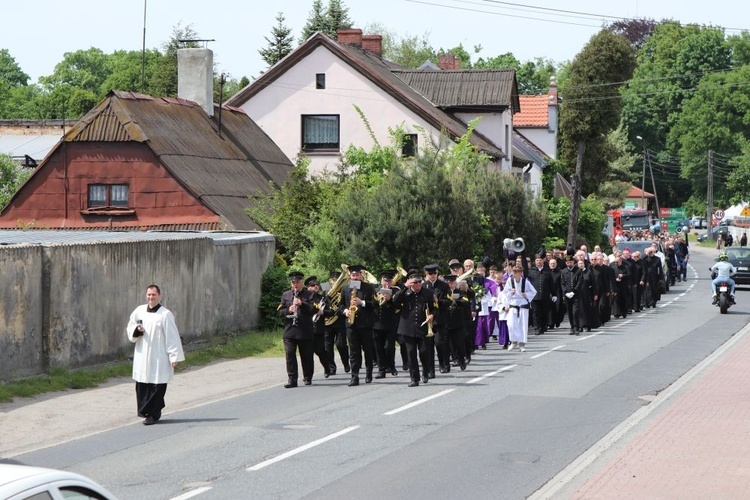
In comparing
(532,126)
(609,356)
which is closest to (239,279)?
(609,356)

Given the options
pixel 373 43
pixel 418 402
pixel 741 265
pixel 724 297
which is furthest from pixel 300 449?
pixel 373 43

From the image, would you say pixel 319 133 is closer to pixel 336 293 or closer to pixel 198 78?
pixel 198 78

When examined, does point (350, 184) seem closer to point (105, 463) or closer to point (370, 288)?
point (370, 288)

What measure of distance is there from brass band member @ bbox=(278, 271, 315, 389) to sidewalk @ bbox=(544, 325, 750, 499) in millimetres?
5141

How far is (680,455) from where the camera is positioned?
12148 mm

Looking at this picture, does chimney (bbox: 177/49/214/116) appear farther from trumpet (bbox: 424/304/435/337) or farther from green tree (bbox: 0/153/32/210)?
trumpet (bbox: 424/304/435/337)

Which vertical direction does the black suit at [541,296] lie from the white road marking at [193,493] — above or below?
above

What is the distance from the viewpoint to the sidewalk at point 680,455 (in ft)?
34.5

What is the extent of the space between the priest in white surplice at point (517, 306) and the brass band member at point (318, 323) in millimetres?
5738

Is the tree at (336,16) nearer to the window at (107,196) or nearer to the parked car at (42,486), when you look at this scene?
the window at (107,196)

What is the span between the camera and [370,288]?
62.8ft

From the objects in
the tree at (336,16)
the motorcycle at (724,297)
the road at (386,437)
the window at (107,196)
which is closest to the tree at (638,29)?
the tree at (336,16)

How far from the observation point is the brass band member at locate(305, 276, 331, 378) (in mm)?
18891

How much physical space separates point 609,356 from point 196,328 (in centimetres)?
752
